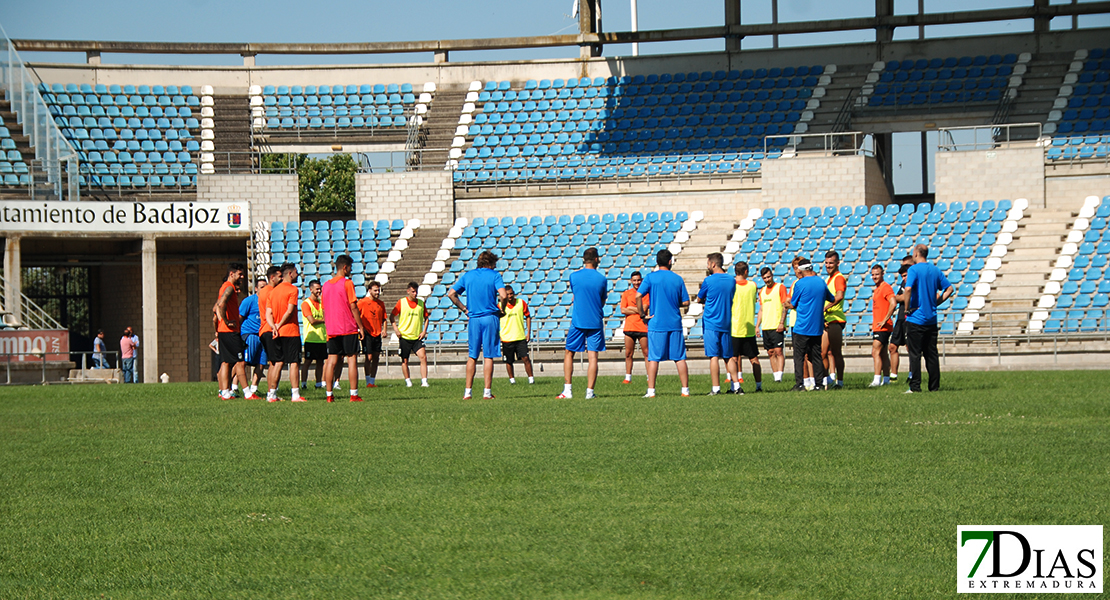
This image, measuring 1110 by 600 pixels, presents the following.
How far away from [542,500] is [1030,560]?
278 centimetres

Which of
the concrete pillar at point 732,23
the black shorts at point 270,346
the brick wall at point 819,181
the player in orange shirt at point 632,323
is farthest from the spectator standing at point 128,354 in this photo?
the concrete pillar at point 732,23

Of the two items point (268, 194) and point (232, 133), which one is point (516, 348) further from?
point (232, 133)

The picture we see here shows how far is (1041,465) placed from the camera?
294 inches

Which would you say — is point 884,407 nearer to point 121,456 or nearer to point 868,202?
point 121,456

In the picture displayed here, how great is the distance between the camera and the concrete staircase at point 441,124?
35.4m

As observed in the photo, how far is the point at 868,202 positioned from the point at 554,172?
8990 mm

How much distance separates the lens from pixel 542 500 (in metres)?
6.66

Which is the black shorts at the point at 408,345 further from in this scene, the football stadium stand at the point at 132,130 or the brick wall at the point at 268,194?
the football stadium stand at the point at 132,130

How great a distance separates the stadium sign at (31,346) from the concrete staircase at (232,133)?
9.79 m

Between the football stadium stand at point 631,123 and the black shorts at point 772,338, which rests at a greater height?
the football stadium stand at point 631,123

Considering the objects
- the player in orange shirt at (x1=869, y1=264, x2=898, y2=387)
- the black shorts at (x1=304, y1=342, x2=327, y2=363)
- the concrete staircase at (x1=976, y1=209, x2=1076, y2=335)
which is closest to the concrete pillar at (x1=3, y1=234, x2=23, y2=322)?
the black shorts at (x1=304, y1=342, x2=327, y2=363)

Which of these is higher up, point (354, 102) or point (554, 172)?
point (354, 102)

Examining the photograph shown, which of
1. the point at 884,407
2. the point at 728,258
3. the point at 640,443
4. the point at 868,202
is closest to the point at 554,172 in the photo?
the point at 728,258

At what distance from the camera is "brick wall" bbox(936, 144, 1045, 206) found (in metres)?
29.0
